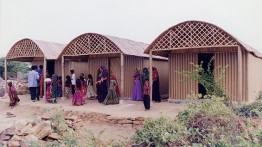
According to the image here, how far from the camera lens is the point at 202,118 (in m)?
6.48

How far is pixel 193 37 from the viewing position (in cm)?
1099

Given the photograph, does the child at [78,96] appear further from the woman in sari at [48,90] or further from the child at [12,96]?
the child at [12,96]

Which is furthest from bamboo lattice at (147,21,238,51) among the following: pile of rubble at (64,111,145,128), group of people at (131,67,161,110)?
pile of rubble at (64,111,145,128)

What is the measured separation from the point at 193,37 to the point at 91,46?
485cm

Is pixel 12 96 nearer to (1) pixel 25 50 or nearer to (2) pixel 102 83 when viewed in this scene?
(1) pixel 25 50

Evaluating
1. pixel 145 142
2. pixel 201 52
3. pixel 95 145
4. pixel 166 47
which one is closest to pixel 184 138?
pixel 145 142

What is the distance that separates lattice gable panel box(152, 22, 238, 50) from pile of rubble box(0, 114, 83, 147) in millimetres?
5410

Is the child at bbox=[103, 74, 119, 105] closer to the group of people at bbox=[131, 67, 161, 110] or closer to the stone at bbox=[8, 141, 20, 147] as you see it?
the group of people at bbox=[131, 67, 161, 110]

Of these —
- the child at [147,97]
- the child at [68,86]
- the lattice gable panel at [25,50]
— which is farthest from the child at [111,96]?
the lattice gable panel at [25,50]

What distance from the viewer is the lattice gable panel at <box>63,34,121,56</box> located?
42.0ft

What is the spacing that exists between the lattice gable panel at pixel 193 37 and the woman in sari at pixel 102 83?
9.52 feet

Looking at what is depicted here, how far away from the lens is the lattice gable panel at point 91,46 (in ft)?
42.0

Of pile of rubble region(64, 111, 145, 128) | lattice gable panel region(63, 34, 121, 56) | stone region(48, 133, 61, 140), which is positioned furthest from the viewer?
lattice gable panel region(63, 34, 121, 56)

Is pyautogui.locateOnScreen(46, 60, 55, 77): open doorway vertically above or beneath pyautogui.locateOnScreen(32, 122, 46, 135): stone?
above
